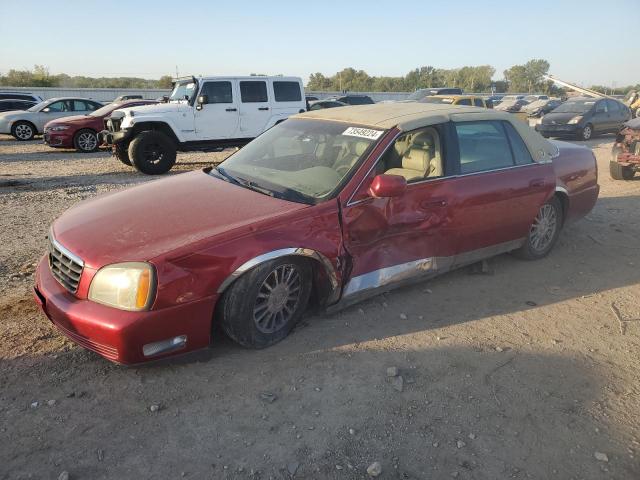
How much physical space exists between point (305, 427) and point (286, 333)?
35.1 inches

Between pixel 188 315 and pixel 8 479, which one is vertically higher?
pixel 188 315

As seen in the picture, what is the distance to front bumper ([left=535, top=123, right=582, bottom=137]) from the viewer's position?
1620 centimetres

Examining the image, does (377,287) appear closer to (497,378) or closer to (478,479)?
(497,378)

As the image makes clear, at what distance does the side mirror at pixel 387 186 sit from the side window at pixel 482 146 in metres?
0.91

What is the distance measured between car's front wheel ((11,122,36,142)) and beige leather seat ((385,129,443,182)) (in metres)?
16.8

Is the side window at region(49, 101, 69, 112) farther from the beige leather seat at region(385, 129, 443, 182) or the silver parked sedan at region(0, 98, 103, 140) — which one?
the beige leather seat at region(385, 129, 443, 182)

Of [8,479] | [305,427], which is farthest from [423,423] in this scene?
[8,479]

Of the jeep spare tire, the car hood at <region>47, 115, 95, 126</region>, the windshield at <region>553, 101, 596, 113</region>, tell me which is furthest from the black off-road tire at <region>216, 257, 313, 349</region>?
the windshield at <region>553, 101, 596, 113</region>

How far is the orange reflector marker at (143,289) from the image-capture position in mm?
2631

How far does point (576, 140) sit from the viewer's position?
54.6 ft

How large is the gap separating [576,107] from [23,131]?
19.2m

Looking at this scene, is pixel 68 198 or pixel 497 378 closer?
pixel 497 378

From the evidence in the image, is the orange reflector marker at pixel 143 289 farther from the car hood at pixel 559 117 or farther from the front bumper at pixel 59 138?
the car hood at pixel 559 117

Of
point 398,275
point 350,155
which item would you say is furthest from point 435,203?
point 350,155
